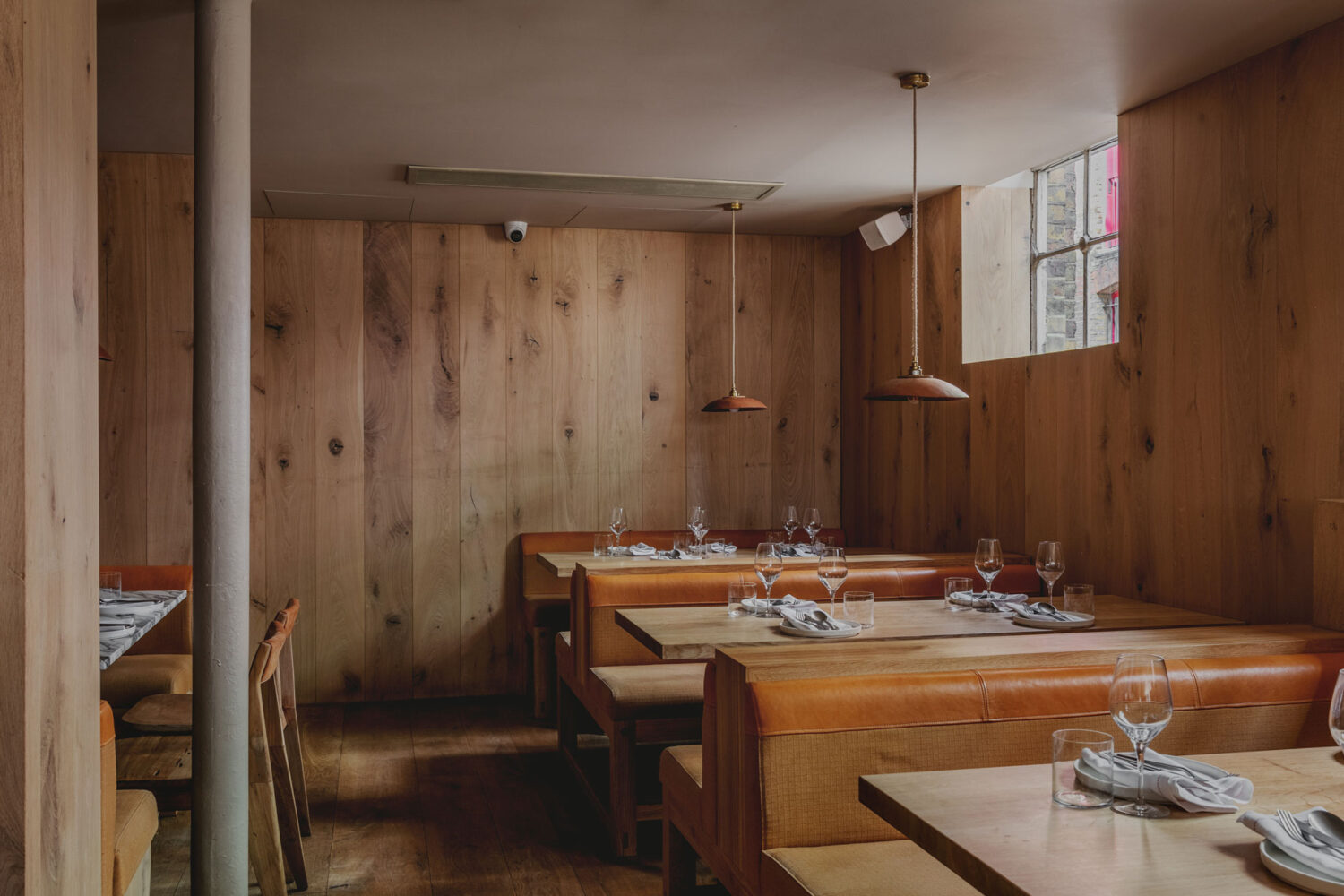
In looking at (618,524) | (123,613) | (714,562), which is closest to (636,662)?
(714,562)

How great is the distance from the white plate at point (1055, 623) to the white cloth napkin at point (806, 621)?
559 mm

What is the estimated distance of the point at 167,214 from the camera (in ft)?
15.4

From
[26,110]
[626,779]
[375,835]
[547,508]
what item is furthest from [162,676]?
[26,110]

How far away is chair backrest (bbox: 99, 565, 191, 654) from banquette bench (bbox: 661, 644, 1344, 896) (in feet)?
9.53

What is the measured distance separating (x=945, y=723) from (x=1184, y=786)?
69cm

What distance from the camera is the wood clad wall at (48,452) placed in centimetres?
146

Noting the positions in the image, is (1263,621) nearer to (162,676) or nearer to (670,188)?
(670,188)

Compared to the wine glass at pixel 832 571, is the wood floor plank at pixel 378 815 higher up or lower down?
lower down

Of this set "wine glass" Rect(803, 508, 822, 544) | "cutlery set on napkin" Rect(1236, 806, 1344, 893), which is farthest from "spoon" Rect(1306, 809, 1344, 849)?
"wine glass" Rect(803, 508, 822, 544)

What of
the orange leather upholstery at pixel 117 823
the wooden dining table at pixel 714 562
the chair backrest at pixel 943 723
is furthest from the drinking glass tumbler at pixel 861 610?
the orange leather upholstery at pixel 117 823

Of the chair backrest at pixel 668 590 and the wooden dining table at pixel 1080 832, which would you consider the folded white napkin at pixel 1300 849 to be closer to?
the wooden dining table at pixel 1080 832

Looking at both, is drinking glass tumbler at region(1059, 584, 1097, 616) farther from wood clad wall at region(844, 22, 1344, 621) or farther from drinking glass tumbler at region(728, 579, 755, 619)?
drinking glass tumbler at region(728, 579, 755, 619)

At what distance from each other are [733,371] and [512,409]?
1300 millimetres

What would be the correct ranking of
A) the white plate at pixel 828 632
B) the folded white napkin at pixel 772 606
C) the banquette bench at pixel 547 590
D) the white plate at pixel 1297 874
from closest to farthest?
the white plate at pixel 1297 874 < the white plate at pixel 828 632 < the folded white napkin at pixel 772 606 < the banquette bench at pixel 547 590
